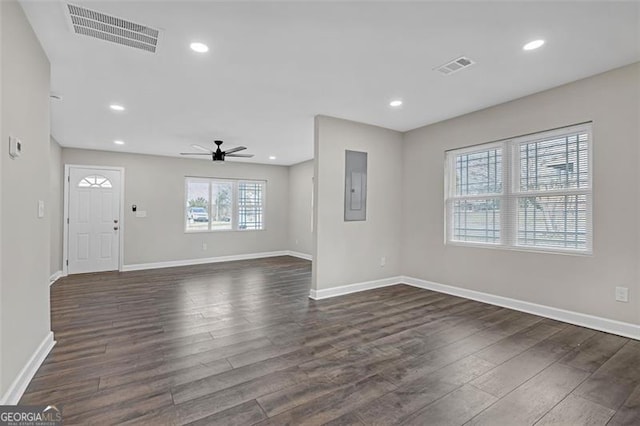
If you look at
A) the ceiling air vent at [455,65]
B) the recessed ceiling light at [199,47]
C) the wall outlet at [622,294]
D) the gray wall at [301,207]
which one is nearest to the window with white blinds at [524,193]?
the wall outlet at [622,294]

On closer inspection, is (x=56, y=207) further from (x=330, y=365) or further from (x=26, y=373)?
(x=330, y=365)

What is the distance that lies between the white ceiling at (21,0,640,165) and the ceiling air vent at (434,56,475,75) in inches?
2.9

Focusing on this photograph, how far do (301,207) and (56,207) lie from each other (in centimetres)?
520

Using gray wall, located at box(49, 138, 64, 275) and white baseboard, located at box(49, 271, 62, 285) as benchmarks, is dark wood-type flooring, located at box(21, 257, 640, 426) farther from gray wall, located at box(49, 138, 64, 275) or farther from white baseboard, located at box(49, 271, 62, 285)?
gray wall, located at box(49, 138, 64, 275)

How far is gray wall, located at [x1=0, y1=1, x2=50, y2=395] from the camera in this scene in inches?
75.2

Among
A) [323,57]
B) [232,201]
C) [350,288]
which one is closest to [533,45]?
[323,57]

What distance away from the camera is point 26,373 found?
86.9 inches

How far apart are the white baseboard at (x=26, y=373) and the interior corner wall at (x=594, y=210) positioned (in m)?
4.76

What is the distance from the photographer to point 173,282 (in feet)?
18.1

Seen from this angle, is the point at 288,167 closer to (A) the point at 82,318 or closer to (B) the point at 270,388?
(A) the point at 82,318

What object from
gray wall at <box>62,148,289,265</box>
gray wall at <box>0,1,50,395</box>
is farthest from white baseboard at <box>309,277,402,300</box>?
gray wall at <box>62,148,289,265</box>

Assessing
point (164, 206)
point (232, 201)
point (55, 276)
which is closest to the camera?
point (55, 276)

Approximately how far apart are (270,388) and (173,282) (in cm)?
402

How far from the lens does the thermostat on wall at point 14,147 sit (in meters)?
1.97
